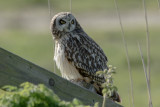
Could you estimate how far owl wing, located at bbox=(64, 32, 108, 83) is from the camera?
702 centimetres

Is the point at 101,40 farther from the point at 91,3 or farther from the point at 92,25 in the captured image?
the point at 91,3

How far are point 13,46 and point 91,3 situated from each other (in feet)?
32.6

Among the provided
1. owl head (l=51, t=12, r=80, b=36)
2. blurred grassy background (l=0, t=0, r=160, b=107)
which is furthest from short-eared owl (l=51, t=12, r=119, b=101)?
blurred grassy background (l=0, t=0, r=160, b=107)

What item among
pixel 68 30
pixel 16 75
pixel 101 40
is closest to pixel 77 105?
pixel 16 75

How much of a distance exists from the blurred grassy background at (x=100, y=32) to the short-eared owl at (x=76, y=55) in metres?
10.9

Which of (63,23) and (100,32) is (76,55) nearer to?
(63,23)

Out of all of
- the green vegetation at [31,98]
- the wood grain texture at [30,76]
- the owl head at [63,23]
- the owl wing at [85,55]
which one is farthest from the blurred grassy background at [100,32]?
the green vegetation at [31,98]

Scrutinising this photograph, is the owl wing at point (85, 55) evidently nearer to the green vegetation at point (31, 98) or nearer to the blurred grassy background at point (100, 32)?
the green vegetation at point (31, 98)

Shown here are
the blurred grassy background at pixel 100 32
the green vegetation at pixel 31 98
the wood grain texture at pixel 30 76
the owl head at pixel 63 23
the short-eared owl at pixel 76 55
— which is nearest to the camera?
the green vegetation at pixel 31 98

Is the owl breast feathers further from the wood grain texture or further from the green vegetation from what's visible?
the green vegetation

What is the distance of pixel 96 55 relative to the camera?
7090mm

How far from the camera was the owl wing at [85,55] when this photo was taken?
276 inches

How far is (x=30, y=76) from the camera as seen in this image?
13.7 feet

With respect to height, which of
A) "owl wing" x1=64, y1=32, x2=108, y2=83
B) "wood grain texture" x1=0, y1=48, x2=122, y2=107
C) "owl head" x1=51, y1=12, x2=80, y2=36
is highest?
"wood grain texture" x1=0, y1=48, x2=122, y2=107
